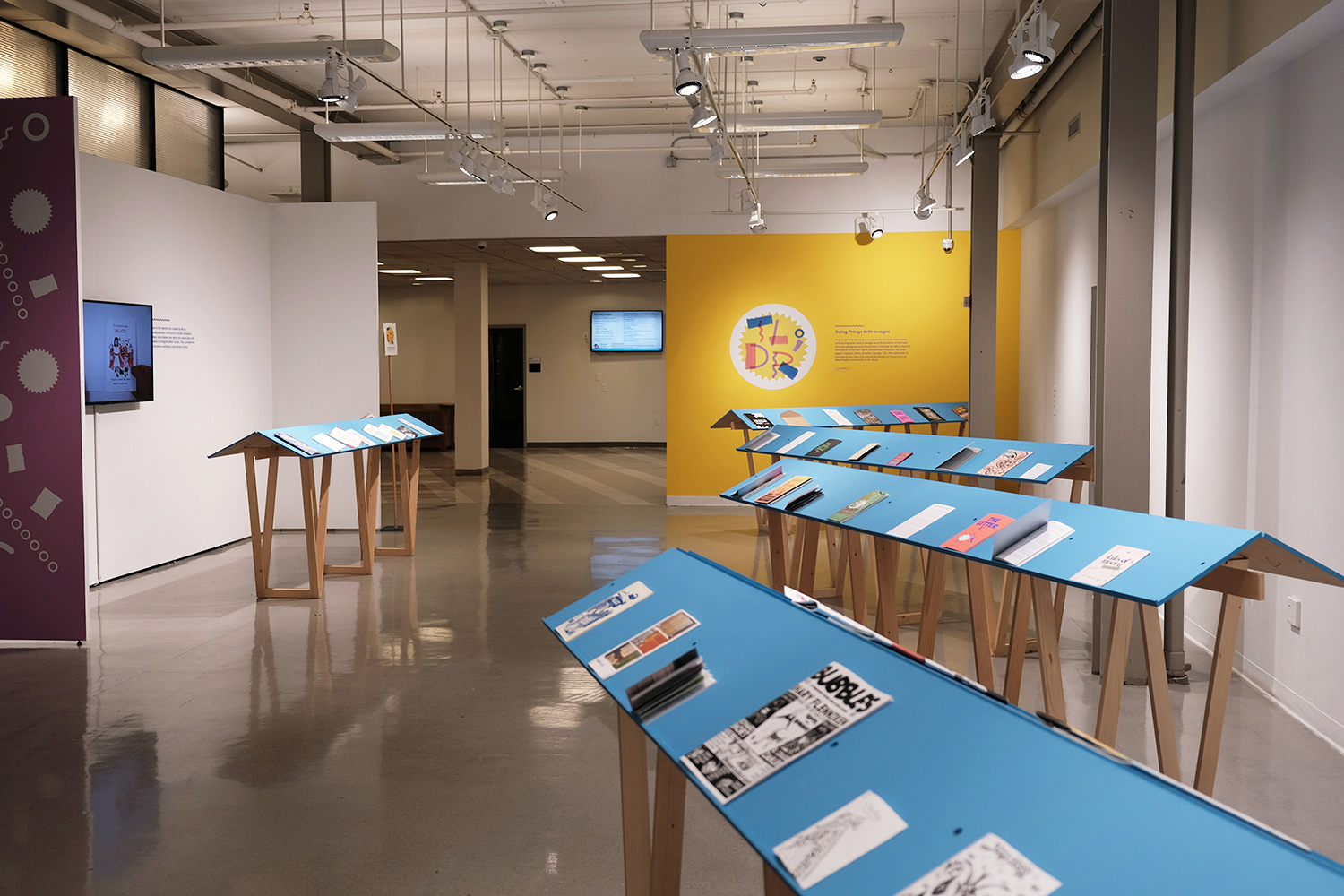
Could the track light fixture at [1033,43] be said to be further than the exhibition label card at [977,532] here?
Yes

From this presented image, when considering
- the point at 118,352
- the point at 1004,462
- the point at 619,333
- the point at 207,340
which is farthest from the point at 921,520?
the point at 619,333

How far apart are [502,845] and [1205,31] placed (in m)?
5.02

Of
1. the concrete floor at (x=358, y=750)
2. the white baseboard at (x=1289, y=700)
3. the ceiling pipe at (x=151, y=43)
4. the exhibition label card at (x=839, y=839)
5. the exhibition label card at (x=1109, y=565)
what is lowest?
the concrete floor at (x=358, y=750)

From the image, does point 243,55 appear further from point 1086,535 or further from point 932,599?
point 1086,535

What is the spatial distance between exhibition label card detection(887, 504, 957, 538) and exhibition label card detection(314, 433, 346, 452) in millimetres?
4212

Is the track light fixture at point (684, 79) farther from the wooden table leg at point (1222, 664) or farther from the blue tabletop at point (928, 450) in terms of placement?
the wooden table leg at point (1222, 664)

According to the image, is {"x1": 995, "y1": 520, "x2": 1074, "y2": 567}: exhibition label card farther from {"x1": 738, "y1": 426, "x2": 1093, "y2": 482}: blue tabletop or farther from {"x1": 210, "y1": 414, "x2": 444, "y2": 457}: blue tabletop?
{"x1": 210, "y1": 414, "x2": 444, "y2": 457}: blue tabletop

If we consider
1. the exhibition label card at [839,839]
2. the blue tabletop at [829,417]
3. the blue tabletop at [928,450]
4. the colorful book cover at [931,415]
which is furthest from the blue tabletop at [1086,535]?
the colorful book cover at [931,415]

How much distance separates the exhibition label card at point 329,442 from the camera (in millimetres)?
6414

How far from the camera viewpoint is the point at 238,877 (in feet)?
9.18

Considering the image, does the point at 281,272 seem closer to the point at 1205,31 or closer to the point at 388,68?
the point at 388,68

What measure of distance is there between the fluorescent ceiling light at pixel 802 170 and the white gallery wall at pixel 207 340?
3.32 m

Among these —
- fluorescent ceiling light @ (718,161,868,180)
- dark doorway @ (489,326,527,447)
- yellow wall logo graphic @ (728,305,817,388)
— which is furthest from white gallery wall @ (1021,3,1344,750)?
dark doorway @ (489,326,527,447)

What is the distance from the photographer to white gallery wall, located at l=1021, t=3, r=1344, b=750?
3879 mm
